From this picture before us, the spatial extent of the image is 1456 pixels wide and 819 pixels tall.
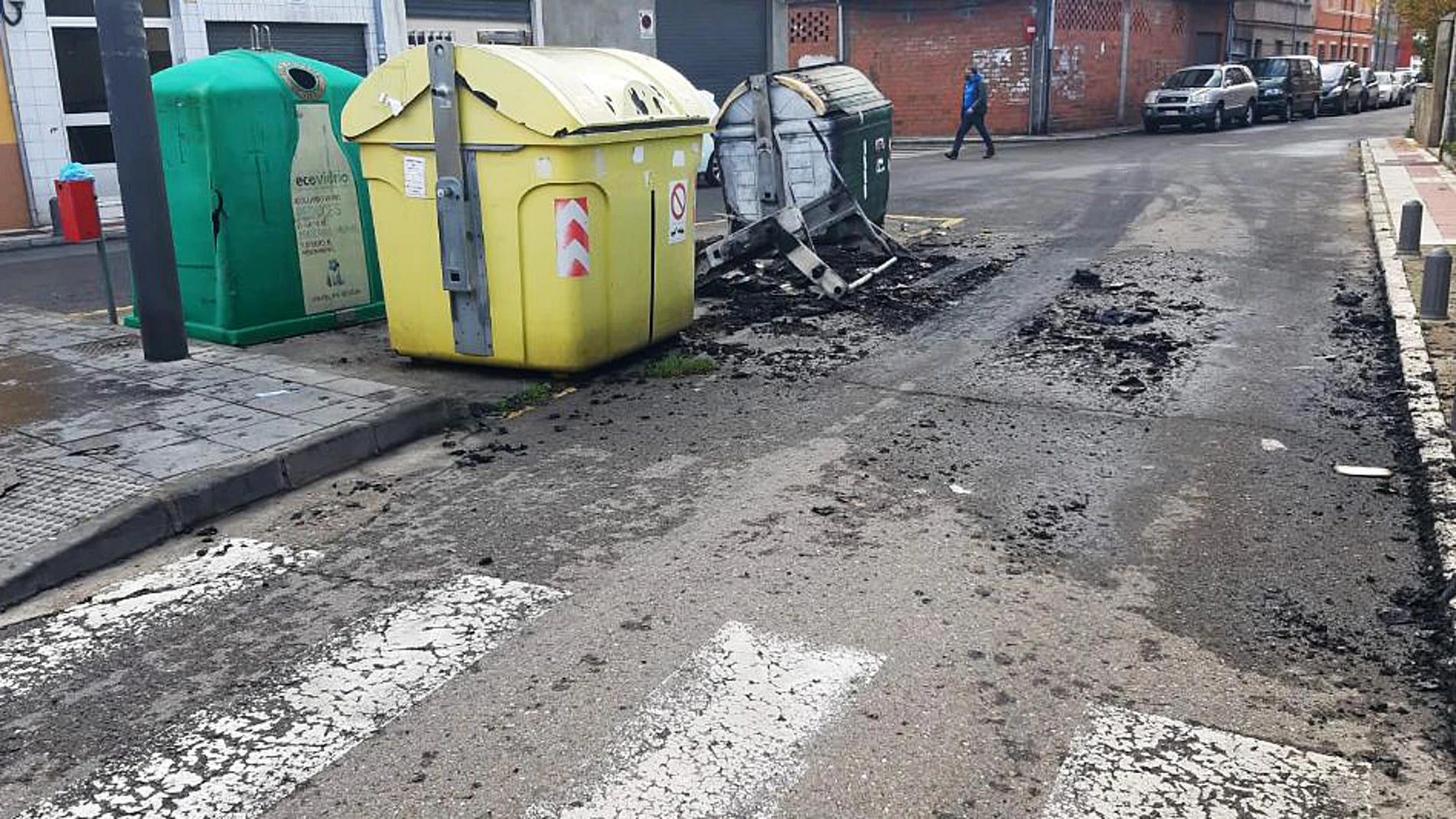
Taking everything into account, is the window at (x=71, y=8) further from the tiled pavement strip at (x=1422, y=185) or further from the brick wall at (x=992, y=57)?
the brick wall at (x=992, y=57)

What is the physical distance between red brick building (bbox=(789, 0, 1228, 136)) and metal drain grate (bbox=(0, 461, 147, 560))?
3151 centimetres

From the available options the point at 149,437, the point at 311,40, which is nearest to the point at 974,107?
the point at 311,40

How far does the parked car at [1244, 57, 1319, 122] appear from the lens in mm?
36375

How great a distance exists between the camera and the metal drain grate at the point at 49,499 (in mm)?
5055

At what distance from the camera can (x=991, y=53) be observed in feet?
113

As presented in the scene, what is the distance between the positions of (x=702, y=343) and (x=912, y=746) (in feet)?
18.1

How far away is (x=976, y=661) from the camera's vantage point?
13.2 ft

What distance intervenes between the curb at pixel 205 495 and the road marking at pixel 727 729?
2641 mm

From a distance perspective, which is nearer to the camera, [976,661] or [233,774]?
[233,774]

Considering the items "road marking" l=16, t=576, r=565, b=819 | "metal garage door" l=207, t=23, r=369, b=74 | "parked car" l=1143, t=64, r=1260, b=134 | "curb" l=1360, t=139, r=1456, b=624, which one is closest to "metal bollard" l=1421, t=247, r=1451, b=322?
"curb" l=1360, t=139, r=1456, b=624

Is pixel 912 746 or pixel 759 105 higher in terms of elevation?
pixel 759 105

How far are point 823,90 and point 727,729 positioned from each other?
31.8 feet

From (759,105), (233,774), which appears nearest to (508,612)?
(233,774)

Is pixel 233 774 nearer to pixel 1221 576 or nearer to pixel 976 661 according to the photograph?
pixel 976 661
